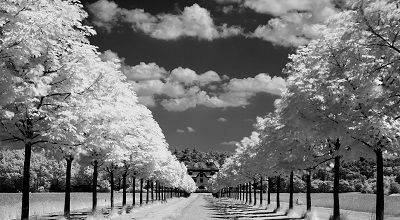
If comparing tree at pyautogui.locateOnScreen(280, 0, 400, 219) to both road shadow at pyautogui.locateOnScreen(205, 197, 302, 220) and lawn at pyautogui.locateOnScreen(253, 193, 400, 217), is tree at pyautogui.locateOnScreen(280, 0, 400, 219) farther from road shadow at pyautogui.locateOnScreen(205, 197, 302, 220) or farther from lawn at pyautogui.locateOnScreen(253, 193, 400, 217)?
lawn at pyautogui.locateOnScreen(253, 193, 400, 217)

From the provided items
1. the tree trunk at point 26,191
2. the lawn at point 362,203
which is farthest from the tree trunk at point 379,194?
the lawn at point 362,203

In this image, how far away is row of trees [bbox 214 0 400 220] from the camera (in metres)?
12.3

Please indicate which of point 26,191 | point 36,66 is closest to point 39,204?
point 26,191

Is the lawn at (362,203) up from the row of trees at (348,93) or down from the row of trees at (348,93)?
down

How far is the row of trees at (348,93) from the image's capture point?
12258 mm

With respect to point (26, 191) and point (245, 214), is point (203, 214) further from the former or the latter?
point (26, 191)

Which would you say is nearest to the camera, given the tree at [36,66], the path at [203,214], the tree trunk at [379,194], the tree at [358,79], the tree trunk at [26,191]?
the tree at [358,79]

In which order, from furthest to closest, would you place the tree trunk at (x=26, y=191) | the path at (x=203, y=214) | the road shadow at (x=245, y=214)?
the road shadow at (x=245, y=214)
the path at (x=203, y=214)
the tree trunk at (x=26, y=191)

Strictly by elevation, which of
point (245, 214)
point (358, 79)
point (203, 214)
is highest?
point (358, 79)

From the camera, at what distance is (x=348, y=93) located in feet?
60.9

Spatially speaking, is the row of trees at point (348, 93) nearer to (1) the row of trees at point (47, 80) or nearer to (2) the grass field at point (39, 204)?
(1) the row of trees at point (47, 80)

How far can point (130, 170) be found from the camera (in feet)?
152

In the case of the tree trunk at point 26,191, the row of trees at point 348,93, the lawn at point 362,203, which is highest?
the row of trees at point 348,93

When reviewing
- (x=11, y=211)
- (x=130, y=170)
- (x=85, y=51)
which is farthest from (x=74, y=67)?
(x=130, y=170)
